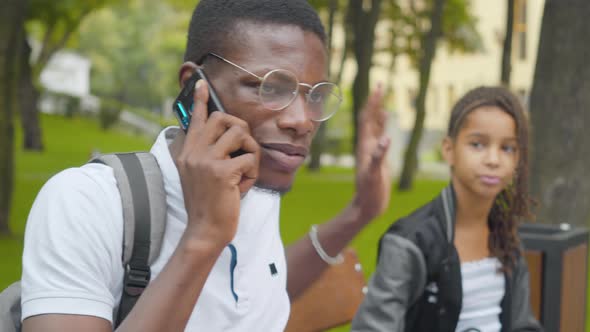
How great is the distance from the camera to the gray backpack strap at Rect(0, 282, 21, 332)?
2.00 meters

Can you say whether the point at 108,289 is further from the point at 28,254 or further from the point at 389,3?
the point at 389,3

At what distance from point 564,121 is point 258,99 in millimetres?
6821

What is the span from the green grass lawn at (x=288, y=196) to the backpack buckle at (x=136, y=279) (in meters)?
0.96

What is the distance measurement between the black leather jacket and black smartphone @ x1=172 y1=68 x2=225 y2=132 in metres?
1.56

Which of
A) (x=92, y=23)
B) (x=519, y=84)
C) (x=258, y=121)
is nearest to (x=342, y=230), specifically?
(x=258, y=121)

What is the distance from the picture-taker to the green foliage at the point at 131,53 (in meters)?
69.6

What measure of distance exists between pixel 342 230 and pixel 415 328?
0.90 m

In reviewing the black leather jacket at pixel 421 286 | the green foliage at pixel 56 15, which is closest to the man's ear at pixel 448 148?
the black leather jacket at pixel 421 286

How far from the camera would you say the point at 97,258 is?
1941 mm

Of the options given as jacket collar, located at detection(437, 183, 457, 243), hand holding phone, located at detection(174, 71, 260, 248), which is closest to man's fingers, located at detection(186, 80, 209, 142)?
hand holding phone, located at detection(174, 71, 260, 248)

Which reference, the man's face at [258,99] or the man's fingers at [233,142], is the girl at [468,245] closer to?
the man's face at [258,99]

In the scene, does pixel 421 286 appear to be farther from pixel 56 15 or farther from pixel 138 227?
pixel 56 15

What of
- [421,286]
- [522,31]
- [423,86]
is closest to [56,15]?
[423,86]

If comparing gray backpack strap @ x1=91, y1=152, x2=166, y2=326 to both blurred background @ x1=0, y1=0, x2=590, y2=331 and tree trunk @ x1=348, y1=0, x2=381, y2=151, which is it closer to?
blurred background @ x1=0, y1=0, x2=590, y2=331
